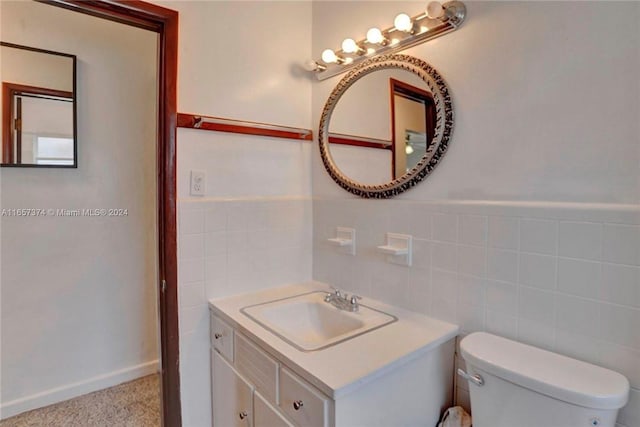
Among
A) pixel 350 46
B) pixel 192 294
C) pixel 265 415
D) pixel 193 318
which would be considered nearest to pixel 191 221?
pixel 192 294

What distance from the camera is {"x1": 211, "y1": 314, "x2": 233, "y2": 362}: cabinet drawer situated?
1396mm

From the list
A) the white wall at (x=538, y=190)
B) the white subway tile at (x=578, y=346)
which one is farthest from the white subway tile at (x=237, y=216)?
the white subway tile at (x=578, y=346)

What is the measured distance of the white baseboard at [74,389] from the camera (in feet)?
6.18

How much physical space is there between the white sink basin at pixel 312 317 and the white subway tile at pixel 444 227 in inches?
14.0

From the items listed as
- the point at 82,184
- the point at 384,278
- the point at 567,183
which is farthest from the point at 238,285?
the point at 567,183

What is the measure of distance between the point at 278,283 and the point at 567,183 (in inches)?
50.1

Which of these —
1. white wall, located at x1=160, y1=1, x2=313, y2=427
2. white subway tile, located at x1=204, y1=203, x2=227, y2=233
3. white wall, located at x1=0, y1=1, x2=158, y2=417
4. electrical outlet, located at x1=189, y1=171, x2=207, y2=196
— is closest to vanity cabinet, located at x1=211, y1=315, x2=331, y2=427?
white wall, located at x1=160, y1=1, x2=313, y2=427

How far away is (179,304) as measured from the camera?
1.48 meters

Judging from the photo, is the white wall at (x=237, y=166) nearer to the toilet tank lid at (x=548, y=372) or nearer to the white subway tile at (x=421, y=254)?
the white subway tile at (x=421, y=254)

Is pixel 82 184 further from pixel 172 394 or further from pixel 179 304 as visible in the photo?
pixel 172 394

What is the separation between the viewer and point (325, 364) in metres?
0.98

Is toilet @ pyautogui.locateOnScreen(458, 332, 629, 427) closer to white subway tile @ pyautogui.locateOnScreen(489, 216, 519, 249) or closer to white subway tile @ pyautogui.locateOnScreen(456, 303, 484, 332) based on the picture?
white subway tile @ pyautogui.locateOnScreen(456, 303, 484, 332)

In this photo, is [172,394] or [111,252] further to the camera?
[111,252]

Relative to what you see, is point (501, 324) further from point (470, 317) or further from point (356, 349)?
point (356, 349)
